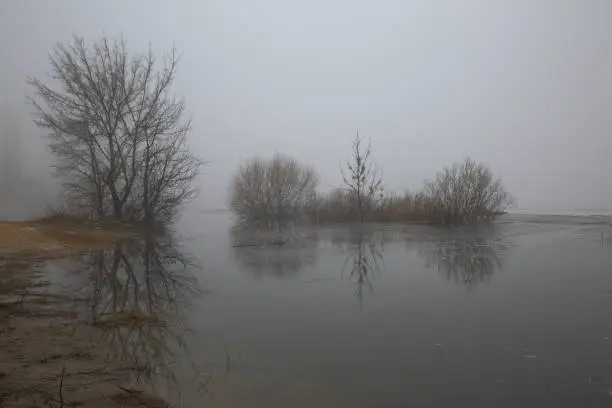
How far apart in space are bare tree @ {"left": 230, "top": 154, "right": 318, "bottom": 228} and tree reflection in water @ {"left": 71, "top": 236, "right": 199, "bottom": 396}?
2202 centimetres

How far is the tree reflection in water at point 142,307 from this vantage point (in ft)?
15.0

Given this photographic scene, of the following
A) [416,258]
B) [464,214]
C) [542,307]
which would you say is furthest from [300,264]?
[464,214]

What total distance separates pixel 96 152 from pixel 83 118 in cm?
183

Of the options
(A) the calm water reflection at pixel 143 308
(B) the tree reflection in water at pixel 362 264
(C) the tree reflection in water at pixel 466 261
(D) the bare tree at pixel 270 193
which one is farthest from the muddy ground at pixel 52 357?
(D) the bare tree at pixel 270 193

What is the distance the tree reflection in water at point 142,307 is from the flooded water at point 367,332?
28mm

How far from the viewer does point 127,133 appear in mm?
23469

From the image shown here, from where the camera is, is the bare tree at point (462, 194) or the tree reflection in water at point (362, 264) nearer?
the tree reflection in water at point (362, 264)

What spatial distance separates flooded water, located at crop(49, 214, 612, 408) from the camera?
3.89 meters

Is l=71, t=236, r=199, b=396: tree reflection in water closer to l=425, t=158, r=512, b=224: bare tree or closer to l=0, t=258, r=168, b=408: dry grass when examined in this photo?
l=0, t=258, r=168, b=408: dry grass

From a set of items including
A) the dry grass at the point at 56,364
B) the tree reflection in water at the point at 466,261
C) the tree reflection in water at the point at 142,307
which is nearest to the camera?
the dry grass at the point at 56,364

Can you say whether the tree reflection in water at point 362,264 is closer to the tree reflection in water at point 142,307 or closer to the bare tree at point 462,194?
the tree reflection in water at point 142,307

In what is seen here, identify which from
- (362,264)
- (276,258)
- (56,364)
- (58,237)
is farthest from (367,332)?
(58,237)

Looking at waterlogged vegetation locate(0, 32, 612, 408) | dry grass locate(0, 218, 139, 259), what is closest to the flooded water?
waterlogged vegetation locate(0, 32, 612, 408)

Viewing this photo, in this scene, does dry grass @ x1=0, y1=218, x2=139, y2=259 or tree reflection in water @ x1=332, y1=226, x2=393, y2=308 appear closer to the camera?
tree reflection in water @ x1=332, y1=226, x2=393, y2=308
